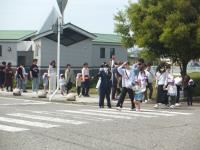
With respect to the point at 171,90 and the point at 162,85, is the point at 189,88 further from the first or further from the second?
the point at 162,85

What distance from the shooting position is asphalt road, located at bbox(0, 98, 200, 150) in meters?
9.70

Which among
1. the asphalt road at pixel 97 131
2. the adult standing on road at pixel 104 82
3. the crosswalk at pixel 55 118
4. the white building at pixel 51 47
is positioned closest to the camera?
the asphalt road at pixel 97 131

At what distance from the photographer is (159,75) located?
63.2 ft

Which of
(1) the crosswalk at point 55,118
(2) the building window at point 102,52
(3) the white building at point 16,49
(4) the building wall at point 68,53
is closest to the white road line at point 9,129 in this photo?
(1) the crosswalk at point 55,118

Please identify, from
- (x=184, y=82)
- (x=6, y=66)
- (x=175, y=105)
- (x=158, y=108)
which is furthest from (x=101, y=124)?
(x=6, y=66)

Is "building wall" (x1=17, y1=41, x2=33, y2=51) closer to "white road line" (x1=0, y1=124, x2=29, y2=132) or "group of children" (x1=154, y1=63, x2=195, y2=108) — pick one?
"group of children" (x1=154, y1=63, x2=195, y2=108)

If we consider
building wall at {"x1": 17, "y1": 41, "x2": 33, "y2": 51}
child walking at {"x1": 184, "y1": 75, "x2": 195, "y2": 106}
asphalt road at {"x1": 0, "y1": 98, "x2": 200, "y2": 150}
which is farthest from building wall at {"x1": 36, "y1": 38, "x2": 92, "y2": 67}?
asphalt road at {"x1": 0, "y1": 98, "x2": 200, "y2": 150}

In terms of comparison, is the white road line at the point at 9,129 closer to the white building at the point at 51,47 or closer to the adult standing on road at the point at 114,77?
the adult standing on road at the point at 114,77

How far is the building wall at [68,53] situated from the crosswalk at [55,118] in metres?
28.7

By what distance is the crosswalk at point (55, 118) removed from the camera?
12.2 meters

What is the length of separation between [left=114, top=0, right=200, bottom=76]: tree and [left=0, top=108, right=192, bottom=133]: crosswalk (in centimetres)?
660

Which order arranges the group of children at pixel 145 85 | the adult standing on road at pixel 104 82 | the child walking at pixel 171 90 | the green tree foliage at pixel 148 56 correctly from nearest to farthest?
the group of children at pixel 145 85 → the adult standing on road at pixel 104 82 → the child walking at pixel 171 90 → the green tree foliage at pixel 148 56

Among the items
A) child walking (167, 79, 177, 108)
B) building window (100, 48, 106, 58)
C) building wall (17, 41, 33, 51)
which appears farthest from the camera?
building window (100, 48, 106, 58)

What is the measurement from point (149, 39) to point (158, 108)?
513 cm
